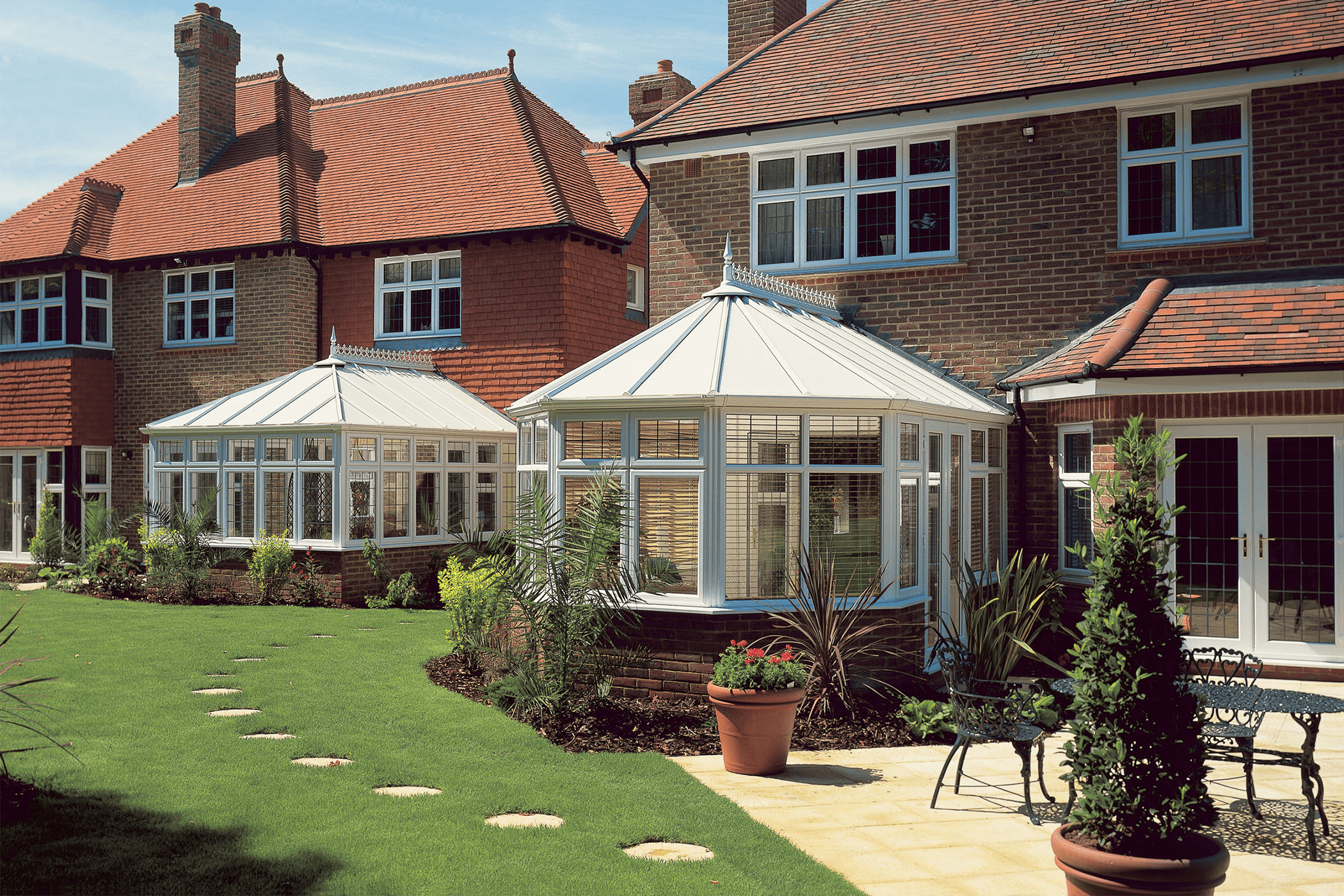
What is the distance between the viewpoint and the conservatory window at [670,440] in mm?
9281

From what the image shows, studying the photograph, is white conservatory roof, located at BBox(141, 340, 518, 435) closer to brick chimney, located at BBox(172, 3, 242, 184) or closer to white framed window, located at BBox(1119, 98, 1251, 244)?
brick chimney, located at BBox(172, 3, 242, 184)

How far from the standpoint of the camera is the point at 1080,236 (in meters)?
12.3

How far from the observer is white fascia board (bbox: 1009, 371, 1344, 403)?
388 inches

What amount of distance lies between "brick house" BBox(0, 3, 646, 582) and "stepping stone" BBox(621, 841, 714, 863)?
12682 millimetres

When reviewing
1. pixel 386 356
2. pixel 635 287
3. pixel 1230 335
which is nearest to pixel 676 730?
pixel 1230 335

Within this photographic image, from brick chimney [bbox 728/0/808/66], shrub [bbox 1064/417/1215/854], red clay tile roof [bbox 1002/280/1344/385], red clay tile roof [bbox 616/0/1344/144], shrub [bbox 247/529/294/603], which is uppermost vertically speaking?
brick chimney [bbox 728/0/808/66]

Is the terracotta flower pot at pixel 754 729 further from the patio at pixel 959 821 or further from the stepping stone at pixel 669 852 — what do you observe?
the stepping stone at pixel 669 852

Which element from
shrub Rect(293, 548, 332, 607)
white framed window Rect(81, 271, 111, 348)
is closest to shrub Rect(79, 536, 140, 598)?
shrub Rect(293, 548, 332, 607)

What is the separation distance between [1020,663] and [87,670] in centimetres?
892

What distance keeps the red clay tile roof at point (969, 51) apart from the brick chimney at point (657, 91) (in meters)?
5.29

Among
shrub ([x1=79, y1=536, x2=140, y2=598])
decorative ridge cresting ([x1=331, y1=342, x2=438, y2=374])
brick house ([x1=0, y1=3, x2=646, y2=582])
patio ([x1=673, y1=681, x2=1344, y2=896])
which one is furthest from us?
brick house ([x1=0, y1=3, x2=646, y2=582])

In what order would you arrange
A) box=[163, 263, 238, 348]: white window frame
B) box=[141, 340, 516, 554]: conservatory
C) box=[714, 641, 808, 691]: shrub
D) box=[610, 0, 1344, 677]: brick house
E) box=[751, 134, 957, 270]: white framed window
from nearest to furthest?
box=[714, 641, 808, 691]: shrub
box=[610, 0, 1344, 677]: brick house
box=[751, 134, 957, 270]: white framed window
box=[141, 340, 516, 554]: conservatory
box=[163, 263, 238, 348]: white window frame

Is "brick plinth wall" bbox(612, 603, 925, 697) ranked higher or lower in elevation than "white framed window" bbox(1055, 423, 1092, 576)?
lower

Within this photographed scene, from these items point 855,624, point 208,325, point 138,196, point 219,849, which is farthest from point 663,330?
point 138,196
